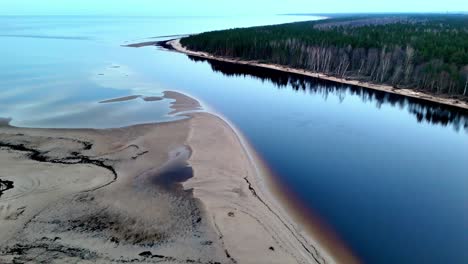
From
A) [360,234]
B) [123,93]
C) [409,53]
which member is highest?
[409,53]

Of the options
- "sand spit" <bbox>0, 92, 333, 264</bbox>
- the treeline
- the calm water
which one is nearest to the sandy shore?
the treeline

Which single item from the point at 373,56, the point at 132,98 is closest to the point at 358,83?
the point at 373,56

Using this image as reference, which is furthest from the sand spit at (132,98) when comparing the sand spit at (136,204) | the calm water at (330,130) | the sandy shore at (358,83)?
the sandy shore at (358,83)

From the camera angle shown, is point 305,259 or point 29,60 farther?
point 29,60

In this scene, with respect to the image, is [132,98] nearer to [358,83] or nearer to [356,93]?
[356,93]

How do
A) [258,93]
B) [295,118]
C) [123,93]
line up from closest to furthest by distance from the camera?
1. [295,118]
2. [123,93]
3. [258,93]

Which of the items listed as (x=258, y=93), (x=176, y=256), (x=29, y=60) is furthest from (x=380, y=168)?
(x=29, y=60)

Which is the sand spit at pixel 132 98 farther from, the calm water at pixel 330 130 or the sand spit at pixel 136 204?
the sand spit at pixel 136 204

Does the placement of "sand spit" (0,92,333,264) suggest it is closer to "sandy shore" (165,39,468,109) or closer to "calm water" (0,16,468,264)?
"calm water" (0,16,468,264)

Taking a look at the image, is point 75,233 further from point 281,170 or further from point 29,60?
point 29,60
